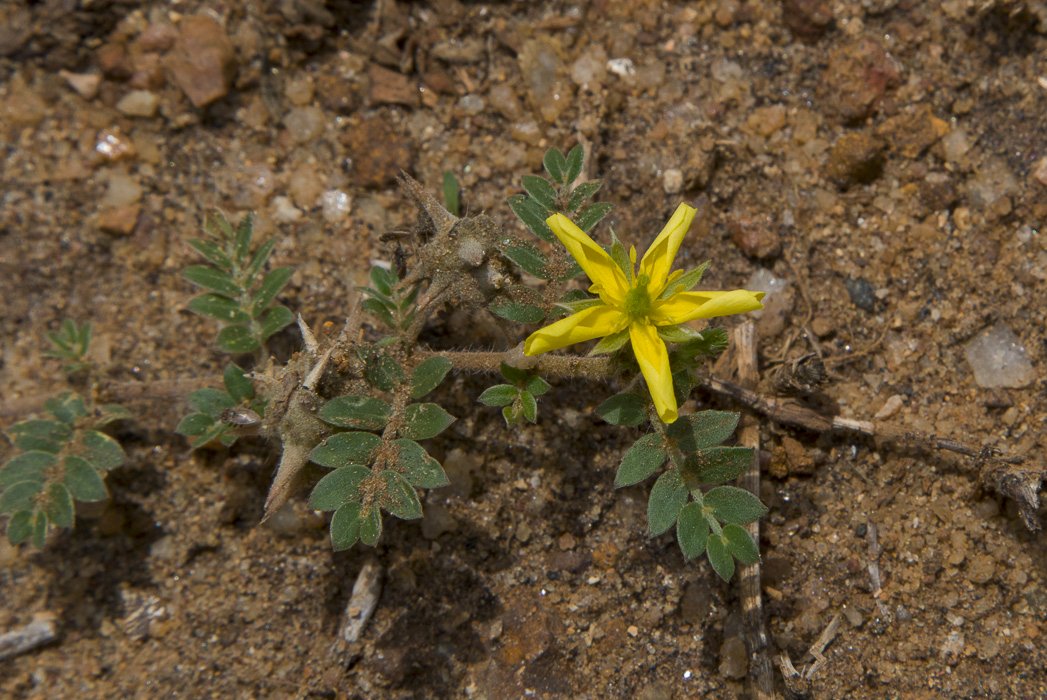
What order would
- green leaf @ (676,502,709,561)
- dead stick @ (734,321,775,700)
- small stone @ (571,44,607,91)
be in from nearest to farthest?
green leaf @ (676,502,709,561)
dead stick @ (734,321,775,700)
small stone @ (571,44,607,91)

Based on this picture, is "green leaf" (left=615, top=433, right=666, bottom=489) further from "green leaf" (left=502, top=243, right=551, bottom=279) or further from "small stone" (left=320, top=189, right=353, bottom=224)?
"small stone" (left=320, top=189, right=353, bottom=224)

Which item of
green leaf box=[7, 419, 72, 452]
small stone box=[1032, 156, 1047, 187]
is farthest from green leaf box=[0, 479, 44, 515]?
small stone box=[1032, 156, 1047, 187]

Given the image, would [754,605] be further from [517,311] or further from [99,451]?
[99,451]

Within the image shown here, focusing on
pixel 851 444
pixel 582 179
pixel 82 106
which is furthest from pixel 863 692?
pixel 82 106

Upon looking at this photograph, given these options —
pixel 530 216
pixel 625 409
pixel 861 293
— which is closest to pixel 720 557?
pixel 625 409

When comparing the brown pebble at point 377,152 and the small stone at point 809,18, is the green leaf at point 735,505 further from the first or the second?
the small stone at point 809,18
